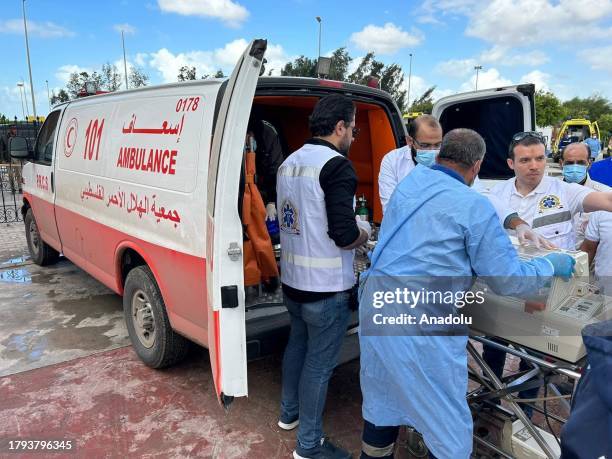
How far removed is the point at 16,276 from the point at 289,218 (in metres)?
4.99

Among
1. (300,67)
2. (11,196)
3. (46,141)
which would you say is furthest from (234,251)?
(300,67)

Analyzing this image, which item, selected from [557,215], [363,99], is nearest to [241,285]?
[557,215]

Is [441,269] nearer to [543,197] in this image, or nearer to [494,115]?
[543,197]

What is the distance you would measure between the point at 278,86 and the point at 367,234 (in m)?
1.16

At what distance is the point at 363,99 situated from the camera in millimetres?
3650

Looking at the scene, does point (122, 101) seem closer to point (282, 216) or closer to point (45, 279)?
point (282, 216)

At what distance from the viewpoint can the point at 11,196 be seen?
1286 cm

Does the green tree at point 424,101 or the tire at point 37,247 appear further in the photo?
the green tree at point 424,101

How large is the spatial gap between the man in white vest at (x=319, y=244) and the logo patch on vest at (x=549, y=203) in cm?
107

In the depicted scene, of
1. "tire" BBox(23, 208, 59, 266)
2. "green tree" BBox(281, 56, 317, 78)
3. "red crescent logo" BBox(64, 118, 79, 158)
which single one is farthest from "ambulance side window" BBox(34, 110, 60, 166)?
"green tree" BBox(281, 56, 317, 78)

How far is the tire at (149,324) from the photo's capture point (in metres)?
3.25

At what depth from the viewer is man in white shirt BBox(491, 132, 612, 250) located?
2639 mm

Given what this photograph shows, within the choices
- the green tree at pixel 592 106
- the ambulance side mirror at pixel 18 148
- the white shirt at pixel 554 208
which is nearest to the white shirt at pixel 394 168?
the white shirt at pixel 554 208

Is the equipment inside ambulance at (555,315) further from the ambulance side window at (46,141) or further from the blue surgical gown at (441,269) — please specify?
the ambulance side window at (46,141)
